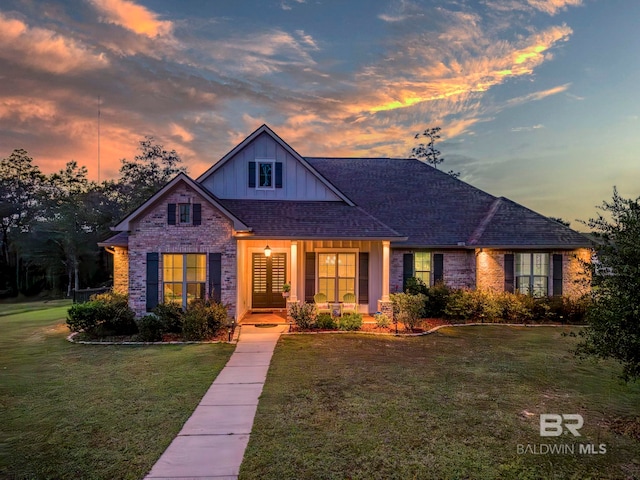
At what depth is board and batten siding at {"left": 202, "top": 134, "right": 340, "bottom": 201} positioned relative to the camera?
1490 cm

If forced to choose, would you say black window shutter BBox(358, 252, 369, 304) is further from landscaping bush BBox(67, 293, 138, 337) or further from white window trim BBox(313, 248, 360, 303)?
landscaping bush BBox(67, 293, 138, 337)

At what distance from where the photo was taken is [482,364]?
8.53 m

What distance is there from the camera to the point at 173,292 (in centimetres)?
1255

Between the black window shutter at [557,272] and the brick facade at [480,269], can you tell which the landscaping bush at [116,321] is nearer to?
the brick facade at [480,269]

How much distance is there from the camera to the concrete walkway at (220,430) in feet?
13.5

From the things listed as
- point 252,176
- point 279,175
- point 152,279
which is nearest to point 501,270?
point 279,175

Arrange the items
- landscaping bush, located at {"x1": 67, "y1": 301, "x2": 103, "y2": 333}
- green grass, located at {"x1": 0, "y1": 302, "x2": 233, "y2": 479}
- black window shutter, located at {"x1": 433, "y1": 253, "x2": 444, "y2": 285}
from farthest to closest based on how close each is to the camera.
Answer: black window shutter, located at {"x1": 433, "y1": 253, "x2": 444, "y2": 285} → landscaping bush, located at {"x1": 67, "y1": 301, "x2": 103, "y2": 333} → green grass, located at {"x1": 0, "y1": 302, "x2": 233, "y2": 479}

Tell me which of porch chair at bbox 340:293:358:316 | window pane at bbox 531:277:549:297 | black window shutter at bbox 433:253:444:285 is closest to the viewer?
porch chair at bbox 340:293:358:316

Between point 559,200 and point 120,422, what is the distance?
78.1ft

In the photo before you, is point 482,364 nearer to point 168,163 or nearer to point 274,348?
point 274,348

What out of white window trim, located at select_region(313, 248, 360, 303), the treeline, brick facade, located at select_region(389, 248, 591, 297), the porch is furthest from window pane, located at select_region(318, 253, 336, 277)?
the treeline

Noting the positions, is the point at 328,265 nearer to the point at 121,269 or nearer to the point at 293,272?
the point at 293,272

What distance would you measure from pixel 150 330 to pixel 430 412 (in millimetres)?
8685

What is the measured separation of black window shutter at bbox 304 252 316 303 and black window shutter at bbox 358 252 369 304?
6.13ft
